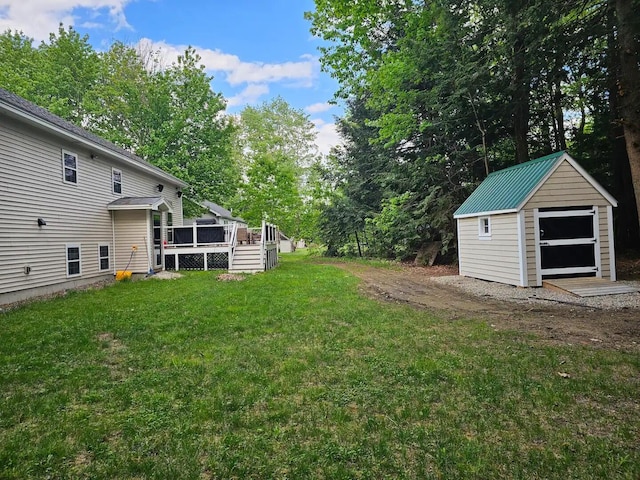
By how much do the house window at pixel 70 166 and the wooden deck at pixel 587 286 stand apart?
43.9 feet

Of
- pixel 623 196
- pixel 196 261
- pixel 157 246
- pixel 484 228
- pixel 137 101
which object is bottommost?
pixel 196 261

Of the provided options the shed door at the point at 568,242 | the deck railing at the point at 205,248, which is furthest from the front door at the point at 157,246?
the shed door at the point at 568,242

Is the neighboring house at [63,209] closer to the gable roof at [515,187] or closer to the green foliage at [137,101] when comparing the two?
the green foliage at [137,101]

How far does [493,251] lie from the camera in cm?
1032

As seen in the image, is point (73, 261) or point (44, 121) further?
point (73, 261)

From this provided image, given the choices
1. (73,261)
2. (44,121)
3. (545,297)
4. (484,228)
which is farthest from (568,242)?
(73,261)

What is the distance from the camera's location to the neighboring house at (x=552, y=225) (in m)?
9.05

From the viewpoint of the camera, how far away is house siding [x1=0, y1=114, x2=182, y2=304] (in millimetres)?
8250

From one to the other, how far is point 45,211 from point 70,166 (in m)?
1.78

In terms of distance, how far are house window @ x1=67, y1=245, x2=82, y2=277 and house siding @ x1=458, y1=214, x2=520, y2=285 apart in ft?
39.7

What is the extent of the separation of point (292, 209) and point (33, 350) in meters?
20.9

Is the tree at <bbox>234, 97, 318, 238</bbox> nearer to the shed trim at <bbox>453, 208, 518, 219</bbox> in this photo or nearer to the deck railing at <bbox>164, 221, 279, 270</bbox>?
the deck railing at <bbox>164, 221, 279, 270</bbox>

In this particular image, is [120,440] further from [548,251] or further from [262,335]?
[548,251]

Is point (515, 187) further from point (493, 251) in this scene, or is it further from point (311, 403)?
point (311, 403)
